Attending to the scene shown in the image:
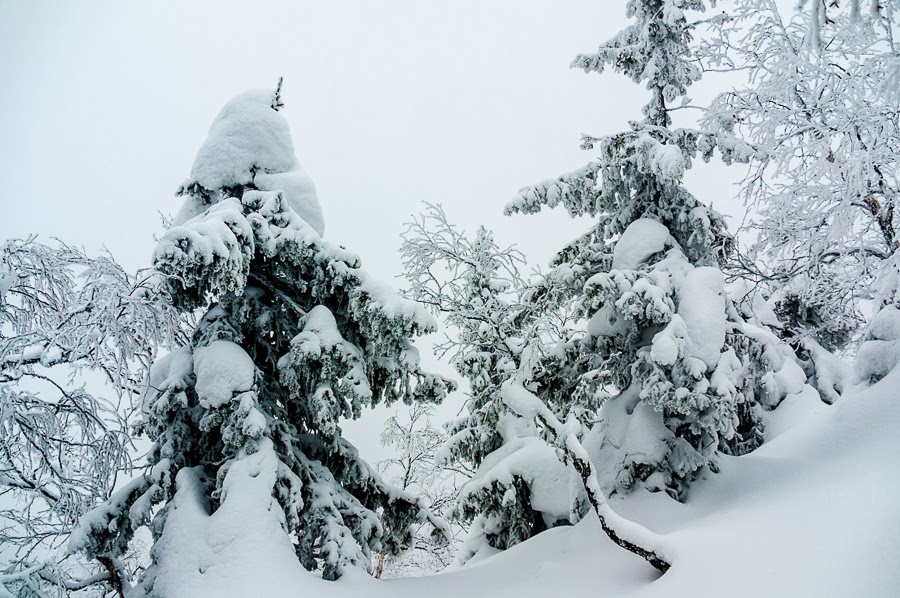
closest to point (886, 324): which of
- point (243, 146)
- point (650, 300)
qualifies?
point (650, 300)

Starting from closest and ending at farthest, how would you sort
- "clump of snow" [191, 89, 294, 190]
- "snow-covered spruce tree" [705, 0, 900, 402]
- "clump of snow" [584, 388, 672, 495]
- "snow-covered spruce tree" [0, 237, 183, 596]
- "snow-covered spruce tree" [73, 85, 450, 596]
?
"snow-covered spruce tree" [0, 237, 183, 596]
"snow-covered spruce tree" [705, 0, 900, 402]
"snow-covered spruce tree" [73, 85, 450, 596]
"clump of snow" [584, 388, 672, 495]
"clump of snow" [191, 89, 294, 190]

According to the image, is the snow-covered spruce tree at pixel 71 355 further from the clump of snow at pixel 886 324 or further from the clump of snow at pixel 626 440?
the clump of snow at pixel 886 324

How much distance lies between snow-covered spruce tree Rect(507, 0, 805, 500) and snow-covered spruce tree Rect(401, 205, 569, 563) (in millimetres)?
1126

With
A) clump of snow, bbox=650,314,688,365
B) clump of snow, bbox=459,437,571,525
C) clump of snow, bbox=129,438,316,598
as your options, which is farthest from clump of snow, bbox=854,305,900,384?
clump of snow, bbox=129,438,316,598

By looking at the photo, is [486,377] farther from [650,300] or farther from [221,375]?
[221,375]

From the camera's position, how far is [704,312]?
6711 mm

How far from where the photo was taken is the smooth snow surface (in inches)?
153

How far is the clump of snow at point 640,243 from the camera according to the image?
778cm

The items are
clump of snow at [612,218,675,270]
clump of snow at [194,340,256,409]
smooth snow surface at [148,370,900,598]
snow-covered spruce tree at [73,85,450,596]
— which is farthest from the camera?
clump of snow at [612,218,675,270]

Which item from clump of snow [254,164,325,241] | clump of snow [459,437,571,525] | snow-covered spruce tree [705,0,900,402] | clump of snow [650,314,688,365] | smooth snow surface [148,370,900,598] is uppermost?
clump of snow [254,164,325,241]

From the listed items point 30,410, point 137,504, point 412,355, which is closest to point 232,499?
point 137,504

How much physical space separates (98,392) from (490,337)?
7.54m

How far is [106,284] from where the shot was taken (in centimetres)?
412

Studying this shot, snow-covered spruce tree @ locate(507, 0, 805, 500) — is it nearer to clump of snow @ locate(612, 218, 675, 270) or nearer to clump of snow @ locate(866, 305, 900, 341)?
clump of snow @ locate(612, 218, 675, 270)
